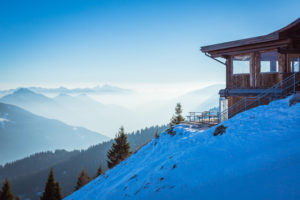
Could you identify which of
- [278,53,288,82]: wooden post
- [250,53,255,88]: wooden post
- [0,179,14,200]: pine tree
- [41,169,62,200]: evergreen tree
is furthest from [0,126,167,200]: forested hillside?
[278,53,288,82]: wooden post

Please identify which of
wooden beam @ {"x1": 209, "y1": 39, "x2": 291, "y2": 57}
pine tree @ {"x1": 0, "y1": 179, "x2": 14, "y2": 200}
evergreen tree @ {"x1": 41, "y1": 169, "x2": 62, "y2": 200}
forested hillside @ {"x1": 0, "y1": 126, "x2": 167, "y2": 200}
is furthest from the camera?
forested hillside @ {"x1": 0, "y1": 126, "x2": 167, "y2": 200}

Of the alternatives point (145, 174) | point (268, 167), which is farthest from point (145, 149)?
point (268, 167)

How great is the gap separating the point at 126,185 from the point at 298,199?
6.62 metres

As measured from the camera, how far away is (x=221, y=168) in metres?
6.37

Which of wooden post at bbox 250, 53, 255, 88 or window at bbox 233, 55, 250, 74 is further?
window at bbox 233, 55, 250, 74

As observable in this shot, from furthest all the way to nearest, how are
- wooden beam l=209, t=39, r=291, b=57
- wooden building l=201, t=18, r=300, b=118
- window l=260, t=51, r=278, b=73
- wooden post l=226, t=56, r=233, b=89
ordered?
wooden post l=226, t=56, r=233, b=89, window l=260, t=51, r=278, b=73, wooden beam l=209, t=39, r=291, b=57, wooden building l=201, t=18, r=300, b=118

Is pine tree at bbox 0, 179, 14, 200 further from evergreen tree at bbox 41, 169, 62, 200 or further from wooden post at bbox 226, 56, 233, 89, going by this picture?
wooden post at bbox 226, 56, 233, 89

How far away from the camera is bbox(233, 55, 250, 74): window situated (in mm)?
15781

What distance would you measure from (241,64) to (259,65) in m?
1.65

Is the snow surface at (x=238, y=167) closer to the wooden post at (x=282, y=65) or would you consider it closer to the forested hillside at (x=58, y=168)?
the wooden post at (x=282, y=65)

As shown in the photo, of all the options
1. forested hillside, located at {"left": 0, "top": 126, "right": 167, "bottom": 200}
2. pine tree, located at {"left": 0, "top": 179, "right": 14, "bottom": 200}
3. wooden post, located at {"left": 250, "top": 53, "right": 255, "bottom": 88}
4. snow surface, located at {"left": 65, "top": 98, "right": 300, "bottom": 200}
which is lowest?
forested hillside, located at {"left": 0, "top": 126, "right": 167, "bottom": 200}

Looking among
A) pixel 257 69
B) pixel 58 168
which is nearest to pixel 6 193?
pixel 257 69

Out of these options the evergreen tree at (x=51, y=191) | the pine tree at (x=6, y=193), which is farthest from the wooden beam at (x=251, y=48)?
the pine tree at (x=6, y=193)

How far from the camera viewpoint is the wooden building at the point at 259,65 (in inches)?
530
